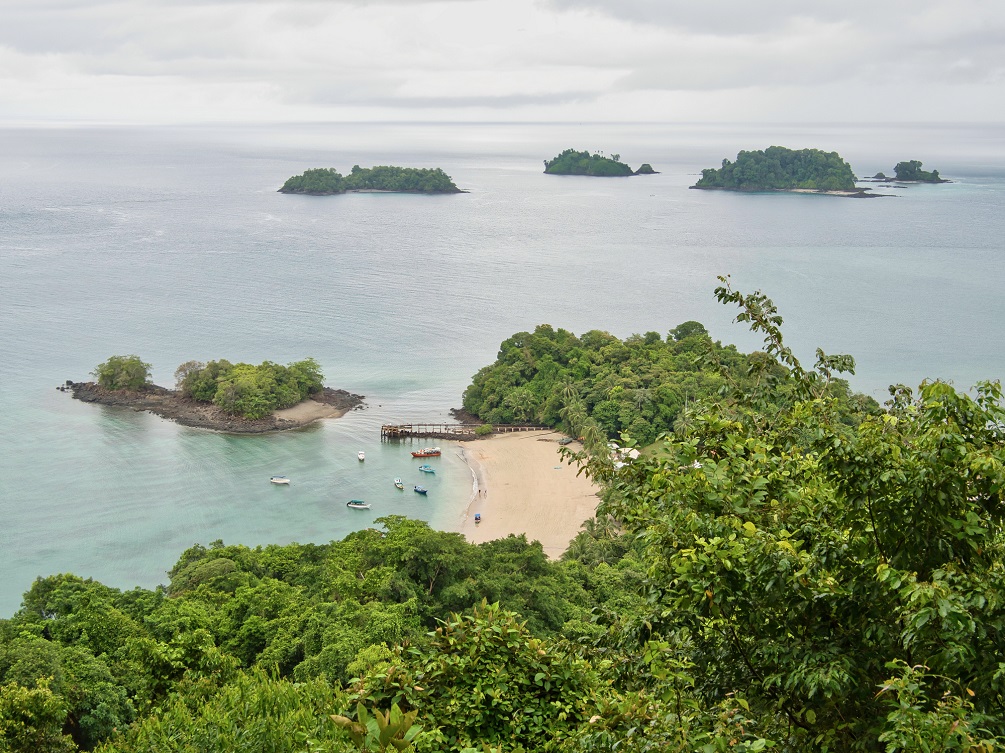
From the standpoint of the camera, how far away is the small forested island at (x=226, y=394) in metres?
37.3

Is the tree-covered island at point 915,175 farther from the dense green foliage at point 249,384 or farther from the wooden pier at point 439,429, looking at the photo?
the dense green foliage at point 249,384

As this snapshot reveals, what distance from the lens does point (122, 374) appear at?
131 ft

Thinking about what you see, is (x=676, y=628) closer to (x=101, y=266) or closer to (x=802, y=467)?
(x=802, y=467)

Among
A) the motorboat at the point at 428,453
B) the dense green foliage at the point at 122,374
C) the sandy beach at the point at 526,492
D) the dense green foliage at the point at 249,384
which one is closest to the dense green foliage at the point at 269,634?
the sandy beach at the point at 526,492

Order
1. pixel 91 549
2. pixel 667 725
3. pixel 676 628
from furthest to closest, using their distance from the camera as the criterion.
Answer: pixel 91 549 < pixel 676 628 < pixel 667 725

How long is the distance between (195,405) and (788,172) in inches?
3772

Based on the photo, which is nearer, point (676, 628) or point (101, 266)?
point (676, 628)

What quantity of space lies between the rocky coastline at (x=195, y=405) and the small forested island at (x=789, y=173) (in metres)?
Result: 88.3


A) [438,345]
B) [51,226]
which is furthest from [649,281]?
[51,226]

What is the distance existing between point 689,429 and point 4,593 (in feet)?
80.6

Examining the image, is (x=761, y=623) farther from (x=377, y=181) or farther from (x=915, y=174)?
(x=915, y=174)

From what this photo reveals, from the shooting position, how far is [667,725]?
463 centimetres

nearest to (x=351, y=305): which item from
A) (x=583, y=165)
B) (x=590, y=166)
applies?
(x=590, y=166)

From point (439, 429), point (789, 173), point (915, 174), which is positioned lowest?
point (439, 429)
